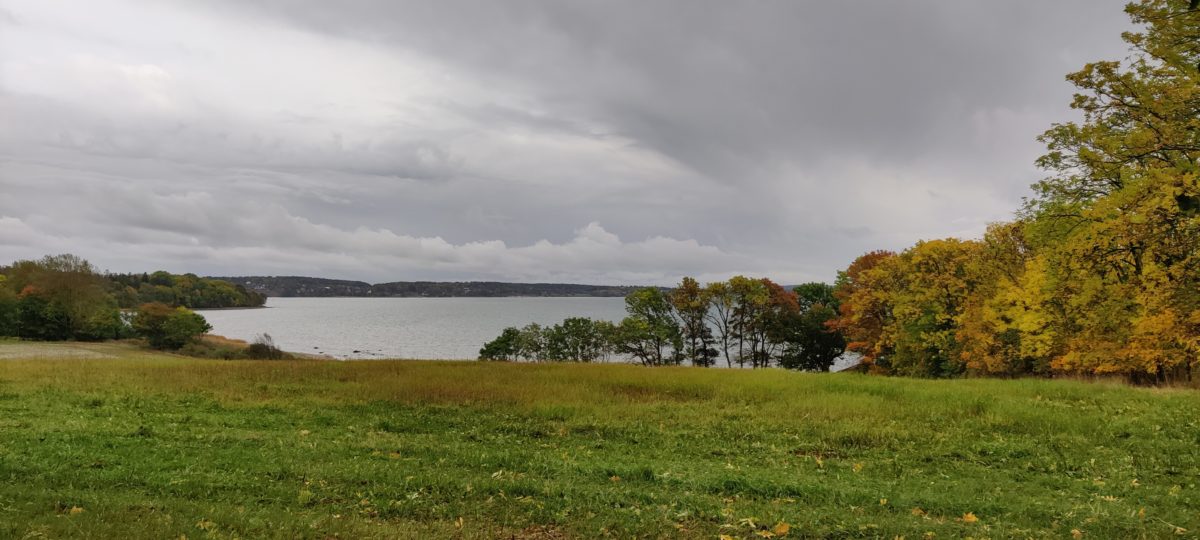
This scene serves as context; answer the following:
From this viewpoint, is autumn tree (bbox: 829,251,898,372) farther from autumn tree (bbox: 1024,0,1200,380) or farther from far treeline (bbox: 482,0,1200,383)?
autumn tree (bbox: 1024,0,1200,380)

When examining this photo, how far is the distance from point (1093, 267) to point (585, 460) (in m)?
11.6

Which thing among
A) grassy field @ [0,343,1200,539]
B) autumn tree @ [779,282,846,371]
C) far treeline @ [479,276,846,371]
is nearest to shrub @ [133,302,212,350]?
far treeline @ [479,276,846,371]

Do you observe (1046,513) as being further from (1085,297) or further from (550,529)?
(1085,297)

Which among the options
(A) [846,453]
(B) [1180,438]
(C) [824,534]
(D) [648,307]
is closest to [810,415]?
(A) [846,453]

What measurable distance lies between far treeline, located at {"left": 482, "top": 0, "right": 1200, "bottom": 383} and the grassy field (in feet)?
A: 11.6

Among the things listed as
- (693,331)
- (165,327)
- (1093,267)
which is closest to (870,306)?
(693,331)

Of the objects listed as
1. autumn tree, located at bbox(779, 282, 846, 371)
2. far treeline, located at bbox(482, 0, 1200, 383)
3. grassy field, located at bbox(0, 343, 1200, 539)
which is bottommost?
autumn tree, located at bbox(779, 282, 846, 371)

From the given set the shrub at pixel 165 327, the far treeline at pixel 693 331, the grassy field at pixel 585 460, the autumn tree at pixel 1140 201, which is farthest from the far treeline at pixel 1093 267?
the shrub at pixel 165 327

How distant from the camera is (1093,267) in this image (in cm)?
1321

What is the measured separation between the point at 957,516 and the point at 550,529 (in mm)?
5369

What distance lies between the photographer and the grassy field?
743 cm

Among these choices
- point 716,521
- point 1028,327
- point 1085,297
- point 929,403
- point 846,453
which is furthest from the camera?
point 1028,327

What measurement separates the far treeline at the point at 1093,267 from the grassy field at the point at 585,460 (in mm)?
3542

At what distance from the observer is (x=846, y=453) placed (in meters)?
12.3
